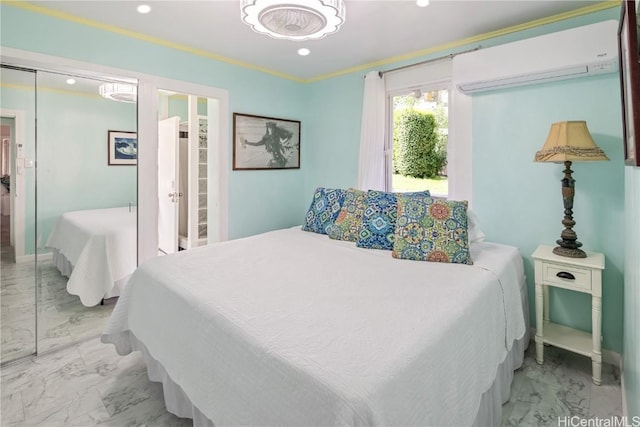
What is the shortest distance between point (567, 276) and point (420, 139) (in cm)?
173

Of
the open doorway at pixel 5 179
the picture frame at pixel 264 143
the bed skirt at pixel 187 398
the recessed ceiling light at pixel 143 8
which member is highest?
the recessed ceiling light at pixel 143 8

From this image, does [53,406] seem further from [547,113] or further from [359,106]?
[547,113]

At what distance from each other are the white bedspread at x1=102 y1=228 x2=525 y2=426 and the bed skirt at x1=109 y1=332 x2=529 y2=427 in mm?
57

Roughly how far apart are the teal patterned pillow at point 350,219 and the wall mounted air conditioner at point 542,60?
4.06 ft

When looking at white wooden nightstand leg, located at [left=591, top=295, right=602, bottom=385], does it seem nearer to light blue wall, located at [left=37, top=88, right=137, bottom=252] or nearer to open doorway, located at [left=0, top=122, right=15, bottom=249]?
light blue wall, located at [left=37, top=88, right=137, bottom=252]

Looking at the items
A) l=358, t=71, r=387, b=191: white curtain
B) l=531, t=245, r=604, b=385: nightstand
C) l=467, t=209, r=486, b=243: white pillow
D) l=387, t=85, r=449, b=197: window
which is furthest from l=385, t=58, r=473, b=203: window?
l=531, t=245, r=604, b=385: nightstand

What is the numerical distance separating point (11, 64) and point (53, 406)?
220 centimetres

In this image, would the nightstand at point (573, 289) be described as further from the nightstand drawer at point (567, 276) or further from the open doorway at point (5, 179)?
the open doorway at point (5, 179)

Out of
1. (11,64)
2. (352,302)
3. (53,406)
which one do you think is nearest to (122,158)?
(11,64)

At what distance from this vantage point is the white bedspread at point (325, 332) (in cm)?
101

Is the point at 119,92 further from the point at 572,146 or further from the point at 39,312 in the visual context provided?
the point at 572,146

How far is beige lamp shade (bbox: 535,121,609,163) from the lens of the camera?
2.04 meters

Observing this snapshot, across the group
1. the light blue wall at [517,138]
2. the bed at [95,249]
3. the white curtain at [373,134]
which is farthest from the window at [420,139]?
the bed at [95,249]

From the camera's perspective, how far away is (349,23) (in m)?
2.56
